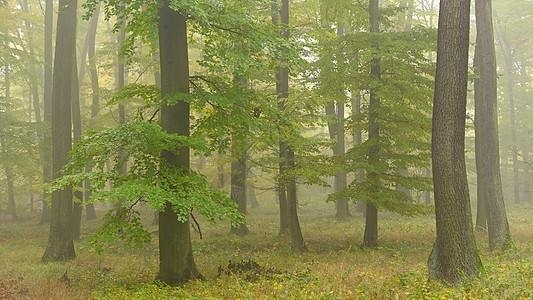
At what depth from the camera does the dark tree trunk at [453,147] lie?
7641mm

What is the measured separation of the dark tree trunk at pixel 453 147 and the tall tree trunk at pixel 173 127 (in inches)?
218

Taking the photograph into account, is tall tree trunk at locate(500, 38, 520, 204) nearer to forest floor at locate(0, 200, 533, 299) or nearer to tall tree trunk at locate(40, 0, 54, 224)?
forest floor at locate(0, 200, 533, 299)

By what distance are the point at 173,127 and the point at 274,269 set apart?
430 cm

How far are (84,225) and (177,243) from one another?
49.8ft

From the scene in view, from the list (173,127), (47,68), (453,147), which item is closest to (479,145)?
(453,147)

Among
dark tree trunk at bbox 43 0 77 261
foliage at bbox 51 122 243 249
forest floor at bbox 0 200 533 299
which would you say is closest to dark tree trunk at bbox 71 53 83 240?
forest floor at bbox 0 200 533 299

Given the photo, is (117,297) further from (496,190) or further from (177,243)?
(496,190)

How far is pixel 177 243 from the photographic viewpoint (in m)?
9.09

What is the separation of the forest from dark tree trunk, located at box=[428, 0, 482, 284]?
27mm

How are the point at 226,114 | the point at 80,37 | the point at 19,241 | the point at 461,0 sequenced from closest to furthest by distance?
the point at 461,0, the point at 226,114, the point at 19,241, the point at 80,37

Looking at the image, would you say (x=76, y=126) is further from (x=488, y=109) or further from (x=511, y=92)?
(x=511, y=92)

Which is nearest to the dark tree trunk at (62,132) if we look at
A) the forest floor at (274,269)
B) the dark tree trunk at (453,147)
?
the forest floor at (274,269)

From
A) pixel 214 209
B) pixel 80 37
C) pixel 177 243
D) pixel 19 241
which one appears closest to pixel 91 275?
pixel 177 243

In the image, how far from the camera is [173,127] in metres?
9.05
